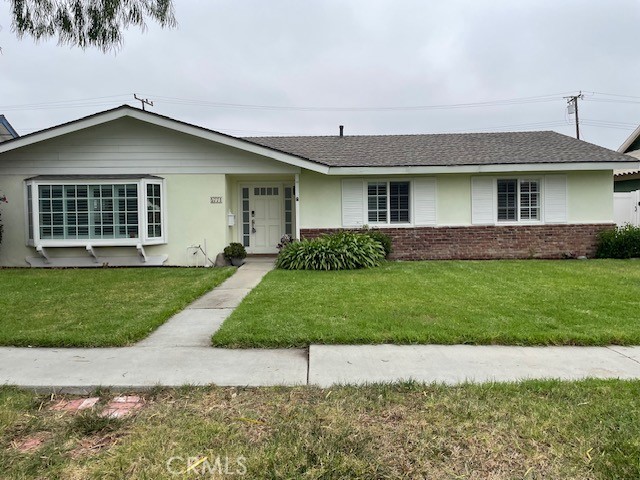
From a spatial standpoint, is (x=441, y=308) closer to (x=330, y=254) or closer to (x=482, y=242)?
(x=330, y=254)

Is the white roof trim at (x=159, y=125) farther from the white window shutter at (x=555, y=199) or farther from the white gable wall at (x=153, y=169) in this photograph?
the white window shutter at (x=555, y=199)

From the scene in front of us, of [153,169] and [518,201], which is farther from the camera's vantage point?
[518,201]

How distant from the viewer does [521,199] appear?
44.6 feet

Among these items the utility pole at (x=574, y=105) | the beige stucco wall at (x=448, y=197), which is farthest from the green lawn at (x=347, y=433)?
the utility pole at (x=574, y=105)

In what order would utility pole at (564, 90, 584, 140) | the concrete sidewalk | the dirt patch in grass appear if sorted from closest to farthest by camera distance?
the dirt patch in grass < the concrete sidewalk < utility pole at (564, 90, 584, 140)

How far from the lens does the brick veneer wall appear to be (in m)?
13.5

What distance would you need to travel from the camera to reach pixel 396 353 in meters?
4.84

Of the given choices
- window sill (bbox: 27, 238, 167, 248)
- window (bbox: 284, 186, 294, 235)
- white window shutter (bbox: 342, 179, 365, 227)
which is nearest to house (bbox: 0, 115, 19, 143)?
window sill (bbox: 27, 238, 167, 248)

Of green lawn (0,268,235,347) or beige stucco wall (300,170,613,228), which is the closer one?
green lawn (0,268,235,347)

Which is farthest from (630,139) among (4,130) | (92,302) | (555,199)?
(4,130)

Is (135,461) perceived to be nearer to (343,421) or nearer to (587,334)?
(343,421)

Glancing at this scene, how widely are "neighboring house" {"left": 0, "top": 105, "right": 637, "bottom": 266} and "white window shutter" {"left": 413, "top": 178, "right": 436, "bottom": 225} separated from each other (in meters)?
0.03
